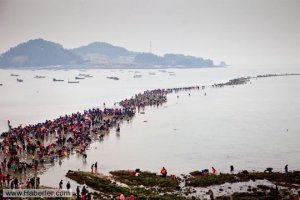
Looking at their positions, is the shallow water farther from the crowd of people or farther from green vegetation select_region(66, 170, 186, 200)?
green vegetation select_region(66, 170, 186, 200)

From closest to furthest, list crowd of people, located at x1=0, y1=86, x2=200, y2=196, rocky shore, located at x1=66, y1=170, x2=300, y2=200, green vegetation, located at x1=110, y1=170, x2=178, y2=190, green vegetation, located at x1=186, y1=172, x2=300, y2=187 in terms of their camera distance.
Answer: rocky shore, located at x1=66, y1=170, x2=300, y2=200
green vegetation, located at x1=110, y1=170, x2=178, y2=190
green vegetation, located at x1=186, y1=172, x2=300, y2=187
crowd of people, located at x1=0, y1=86, x2=200, y2=196

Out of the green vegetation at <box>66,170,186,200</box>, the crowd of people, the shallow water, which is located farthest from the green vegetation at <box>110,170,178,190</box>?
the crowd of people

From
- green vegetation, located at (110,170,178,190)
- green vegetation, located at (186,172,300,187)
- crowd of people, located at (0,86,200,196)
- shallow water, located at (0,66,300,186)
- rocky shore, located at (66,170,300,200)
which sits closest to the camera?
rocky shore, located at (66,170,300,200)

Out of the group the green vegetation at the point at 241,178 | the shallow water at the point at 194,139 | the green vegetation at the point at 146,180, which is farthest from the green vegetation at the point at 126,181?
the shallow water at the point at 194,139

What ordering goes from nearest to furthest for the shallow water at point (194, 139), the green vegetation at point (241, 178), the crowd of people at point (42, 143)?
1. the green vegetation at point (241, 178)
2. the crowd of people at point (42, 143)
3. the shallow water at point (194, 139)

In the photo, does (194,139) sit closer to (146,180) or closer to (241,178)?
(241,178)

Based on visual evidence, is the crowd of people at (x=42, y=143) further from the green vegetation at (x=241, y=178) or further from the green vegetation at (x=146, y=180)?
the green vegetation at (x=241, y=178)

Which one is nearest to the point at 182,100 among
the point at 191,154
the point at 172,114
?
the point at 172,114

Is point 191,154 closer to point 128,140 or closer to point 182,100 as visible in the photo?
point 128,140

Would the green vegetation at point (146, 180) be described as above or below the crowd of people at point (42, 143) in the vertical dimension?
below

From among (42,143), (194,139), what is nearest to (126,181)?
(42,143)

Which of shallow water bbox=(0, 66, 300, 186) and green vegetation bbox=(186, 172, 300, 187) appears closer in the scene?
green vegetation bbox=(186, 172, 300, 187)
